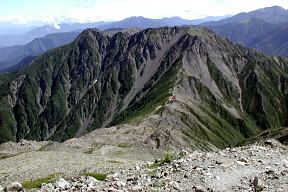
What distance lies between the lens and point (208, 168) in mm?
27578

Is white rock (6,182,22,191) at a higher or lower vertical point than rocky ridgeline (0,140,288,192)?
lower

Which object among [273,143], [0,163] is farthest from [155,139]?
[273,143]

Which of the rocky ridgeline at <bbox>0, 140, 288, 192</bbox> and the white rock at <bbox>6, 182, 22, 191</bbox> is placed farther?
the white rock at <bbox>6, 182, 22, 191</bbox>

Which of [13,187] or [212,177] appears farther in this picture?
[13,187]

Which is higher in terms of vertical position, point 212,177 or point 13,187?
point 212,177

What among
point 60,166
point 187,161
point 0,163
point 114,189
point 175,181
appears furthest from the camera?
point 0,163

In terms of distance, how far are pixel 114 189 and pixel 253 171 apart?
12237 millimetres

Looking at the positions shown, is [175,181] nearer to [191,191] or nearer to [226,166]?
[191,191]

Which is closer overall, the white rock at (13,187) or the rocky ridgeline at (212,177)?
the rocky ridgeline at (212,177)

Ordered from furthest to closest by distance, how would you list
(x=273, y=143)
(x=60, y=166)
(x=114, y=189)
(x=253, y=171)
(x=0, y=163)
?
1. (x=0, y=163)
2. (x=60, y=166)
3. (x=273, y=143)
4. (x=253, y=171)
5. (x=114, y=189)

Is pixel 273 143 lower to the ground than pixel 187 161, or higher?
lower

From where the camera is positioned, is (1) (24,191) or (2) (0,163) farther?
(2) (0,163)

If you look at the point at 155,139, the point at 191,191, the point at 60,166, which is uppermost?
the point at 191,191

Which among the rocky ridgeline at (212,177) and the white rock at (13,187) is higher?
the rocky ridgeline at (212,177)
